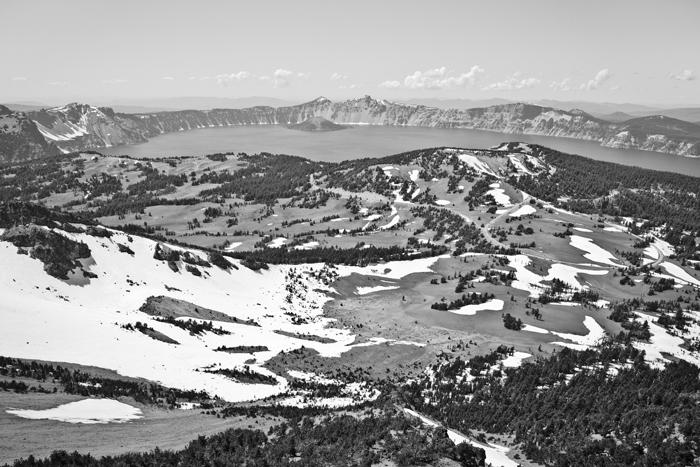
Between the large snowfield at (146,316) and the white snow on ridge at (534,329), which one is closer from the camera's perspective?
the large snowfield at (146,316)

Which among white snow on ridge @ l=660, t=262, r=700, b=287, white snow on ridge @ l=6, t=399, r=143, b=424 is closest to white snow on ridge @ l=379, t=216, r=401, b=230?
white snow on ridge @ l=660, t=262, r=700, b=287

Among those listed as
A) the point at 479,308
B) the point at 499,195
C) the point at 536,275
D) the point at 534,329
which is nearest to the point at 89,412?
the point at 534,329

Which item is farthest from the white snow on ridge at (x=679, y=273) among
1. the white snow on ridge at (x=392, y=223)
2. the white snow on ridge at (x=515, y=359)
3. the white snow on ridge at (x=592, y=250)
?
the white snow on ridge at (x=392, y=223)

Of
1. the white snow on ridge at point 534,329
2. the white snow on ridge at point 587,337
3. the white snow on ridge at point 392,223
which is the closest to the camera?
the white snow on ridge at point 587,337

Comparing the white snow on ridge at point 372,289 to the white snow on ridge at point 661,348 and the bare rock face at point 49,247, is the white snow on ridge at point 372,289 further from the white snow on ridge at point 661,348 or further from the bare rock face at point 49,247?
the bare rock face at point 49,247

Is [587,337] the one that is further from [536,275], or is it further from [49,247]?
[49,247]

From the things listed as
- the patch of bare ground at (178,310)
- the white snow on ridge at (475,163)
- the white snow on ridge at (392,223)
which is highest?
the white snow on ridge at (475,163)

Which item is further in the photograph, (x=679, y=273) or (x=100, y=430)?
(x=679, y=273)
